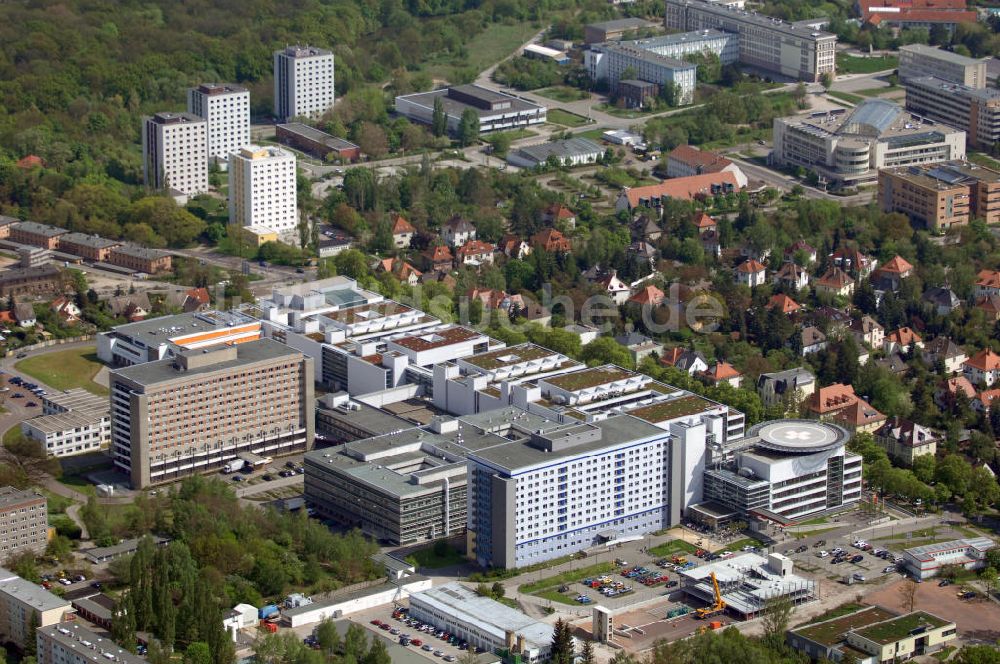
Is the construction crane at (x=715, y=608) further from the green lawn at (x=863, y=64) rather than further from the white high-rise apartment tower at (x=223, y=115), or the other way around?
the green lawn at (x=863, y=64)

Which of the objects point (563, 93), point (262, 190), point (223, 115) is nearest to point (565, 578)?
point (262, 190)

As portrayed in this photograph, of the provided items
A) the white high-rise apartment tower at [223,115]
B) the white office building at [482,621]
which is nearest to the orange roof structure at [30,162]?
the white high-rise apartment tower at [223,115]

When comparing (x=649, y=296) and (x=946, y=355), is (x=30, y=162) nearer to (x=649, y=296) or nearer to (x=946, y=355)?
(x=649, y=296)

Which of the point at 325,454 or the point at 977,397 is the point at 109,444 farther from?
the point at 977,397

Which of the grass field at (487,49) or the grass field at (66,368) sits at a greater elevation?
the grass field at (487,49)

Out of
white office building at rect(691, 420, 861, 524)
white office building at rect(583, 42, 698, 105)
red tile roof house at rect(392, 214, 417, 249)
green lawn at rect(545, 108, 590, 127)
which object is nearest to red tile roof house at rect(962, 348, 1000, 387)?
white office building at rect(691, 420, 861, 524)

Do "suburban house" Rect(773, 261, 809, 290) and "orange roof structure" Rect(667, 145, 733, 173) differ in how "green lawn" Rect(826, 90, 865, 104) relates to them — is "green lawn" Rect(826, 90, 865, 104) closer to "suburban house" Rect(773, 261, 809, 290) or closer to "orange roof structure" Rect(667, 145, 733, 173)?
"orange roof structure" Rect(667, 145, 733, 173)
